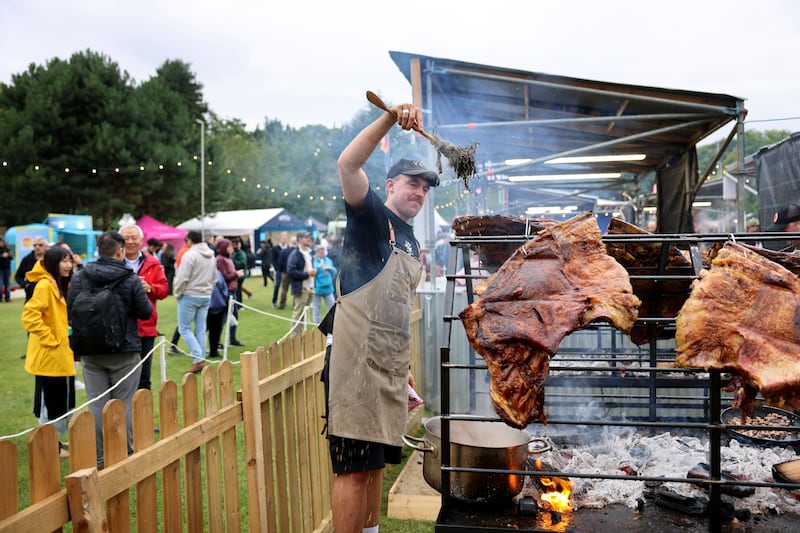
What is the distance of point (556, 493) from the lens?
9.50ft

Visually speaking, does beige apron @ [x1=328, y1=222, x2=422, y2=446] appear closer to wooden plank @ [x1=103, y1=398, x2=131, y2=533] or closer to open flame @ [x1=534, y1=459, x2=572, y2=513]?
open flame @ [x1=534, y1=459, x2=572, y2=513]

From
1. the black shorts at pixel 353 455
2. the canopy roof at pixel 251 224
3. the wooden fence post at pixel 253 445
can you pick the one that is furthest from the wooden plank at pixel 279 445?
the canopy roof at pixel 251 224

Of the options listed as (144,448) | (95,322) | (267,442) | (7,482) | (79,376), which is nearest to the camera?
(7,482)

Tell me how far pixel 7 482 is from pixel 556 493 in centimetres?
244

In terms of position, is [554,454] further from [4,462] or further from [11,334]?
[11,334]

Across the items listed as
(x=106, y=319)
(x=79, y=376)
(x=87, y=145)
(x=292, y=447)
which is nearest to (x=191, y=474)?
(x=292, y=447)

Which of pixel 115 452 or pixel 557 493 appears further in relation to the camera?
pixel 557 493

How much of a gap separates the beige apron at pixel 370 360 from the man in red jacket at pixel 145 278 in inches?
171

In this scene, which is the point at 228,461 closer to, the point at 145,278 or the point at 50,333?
the point at 50,333

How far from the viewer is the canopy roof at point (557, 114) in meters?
7.05

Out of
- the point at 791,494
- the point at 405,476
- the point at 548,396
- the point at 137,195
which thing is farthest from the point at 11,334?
the point at 137,195

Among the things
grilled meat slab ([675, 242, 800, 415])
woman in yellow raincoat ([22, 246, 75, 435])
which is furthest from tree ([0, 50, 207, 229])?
grilled meat slab ([675, 242, 800, 415])

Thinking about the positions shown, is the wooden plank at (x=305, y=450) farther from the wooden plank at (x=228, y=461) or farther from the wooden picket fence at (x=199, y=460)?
the wooden plank at (x=228, y=461)

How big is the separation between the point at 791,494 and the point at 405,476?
2.80 m
